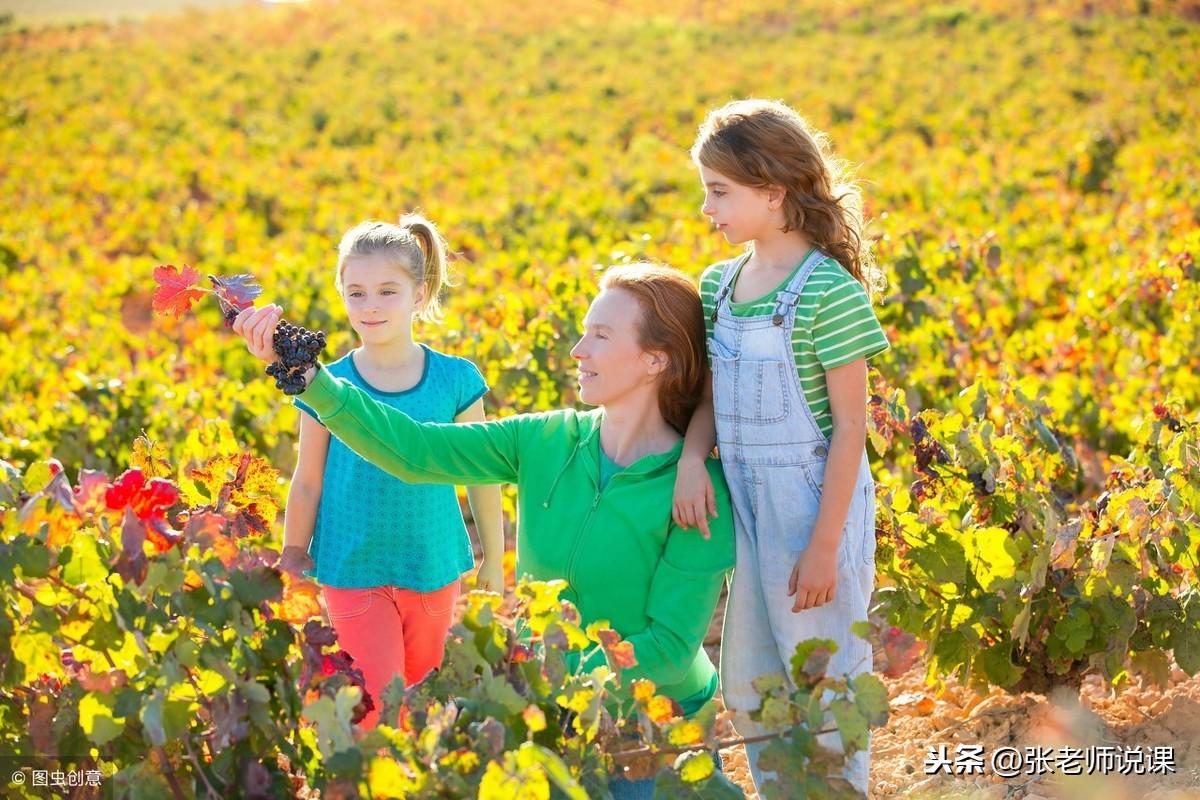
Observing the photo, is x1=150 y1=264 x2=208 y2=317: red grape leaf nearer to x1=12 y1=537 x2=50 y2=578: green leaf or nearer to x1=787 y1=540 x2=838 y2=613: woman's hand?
x1=12 y1=537 x2=50 y2=578: green leaf

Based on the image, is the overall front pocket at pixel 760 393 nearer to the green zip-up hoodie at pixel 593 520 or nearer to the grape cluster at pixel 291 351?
the green zip-up hoodie at pixel 593 520

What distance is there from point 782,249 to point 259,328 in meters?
0.90

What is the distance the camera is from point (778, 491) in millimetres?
2125

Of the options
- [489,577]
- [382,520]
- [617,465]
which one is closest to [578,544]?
[617,465]

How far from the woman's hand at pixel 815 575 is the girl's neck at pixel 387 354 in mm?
882

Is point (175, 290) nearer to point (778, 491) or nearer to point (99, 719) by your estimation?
point (99, 719)

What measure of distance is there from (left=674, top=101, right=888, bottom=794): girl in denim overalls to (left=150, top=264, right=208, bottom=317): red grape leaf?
785 mm

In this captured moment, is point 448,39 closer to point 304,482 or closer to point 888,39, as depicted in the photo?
point 888,39

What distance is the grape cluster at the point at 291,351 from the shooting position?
1822 millimetres

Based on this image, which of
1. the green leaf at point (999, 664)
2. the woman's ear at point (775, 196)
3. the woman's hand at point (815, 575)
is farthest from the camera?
the green leaf at point (999, 664)

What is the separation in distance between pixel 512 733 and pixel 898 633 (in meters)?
0.57

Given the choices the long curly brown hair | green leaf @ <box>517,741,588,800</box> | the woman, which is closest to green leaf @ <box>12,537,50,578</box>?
the woman

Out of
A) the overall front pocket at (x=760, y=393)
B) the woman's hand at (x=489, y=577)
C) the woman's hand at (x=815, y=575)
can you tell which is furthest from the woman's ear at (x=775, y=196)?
the woman's hand at (x=489, y=577)

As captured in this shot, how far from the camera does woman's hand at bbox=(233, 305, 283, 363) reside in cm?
181
